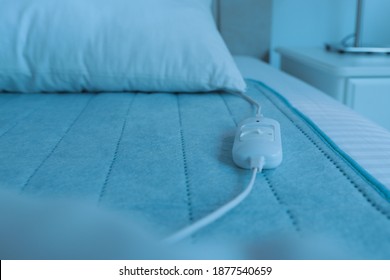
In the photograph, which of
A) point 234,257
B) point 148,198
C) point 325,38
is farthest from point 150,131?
point 325,38

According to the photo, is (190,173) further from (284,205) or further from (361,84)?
(361,84)

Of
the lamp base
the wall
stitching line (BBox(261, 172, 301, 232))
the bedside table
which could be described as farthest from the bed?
the wall

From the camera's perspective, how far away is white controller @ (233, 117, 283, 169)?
44 centimetres

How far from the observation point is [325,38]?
154 centimetres

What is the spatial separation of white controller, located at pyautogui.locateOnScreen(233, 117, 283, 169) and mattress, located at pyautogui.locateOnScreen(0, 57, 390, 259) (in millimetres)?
14

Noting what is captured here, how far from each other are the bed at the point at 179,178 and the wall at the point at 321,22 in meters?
0.82

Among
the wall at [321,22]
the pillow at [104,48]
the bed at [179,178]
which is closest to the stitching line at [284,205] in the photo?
the bed at [179,178]

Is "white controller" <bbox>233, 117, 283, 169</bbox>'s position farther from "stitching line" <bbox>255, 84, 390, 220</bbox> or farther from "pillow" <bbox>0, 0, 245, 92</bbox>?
"pillow" <bbox>0, 0, 245, 92</bbox>

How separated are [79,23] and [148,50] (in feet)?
0.46

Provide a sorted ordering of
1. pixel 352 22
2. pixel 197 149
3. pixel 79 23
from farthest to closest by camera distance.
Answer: pixel 352 22 → pixel 79 23 → pixel 197 149

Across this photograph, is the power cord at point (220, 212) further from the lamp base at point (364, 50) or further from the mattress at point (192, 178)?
the lamp base at point (364, 50)

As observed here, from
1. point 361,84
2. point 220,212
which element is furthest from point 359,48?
point 220,212

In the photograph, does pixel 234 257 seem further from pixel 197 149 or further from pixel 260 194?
pixel 197 149

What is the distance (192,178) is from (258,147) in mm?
79
